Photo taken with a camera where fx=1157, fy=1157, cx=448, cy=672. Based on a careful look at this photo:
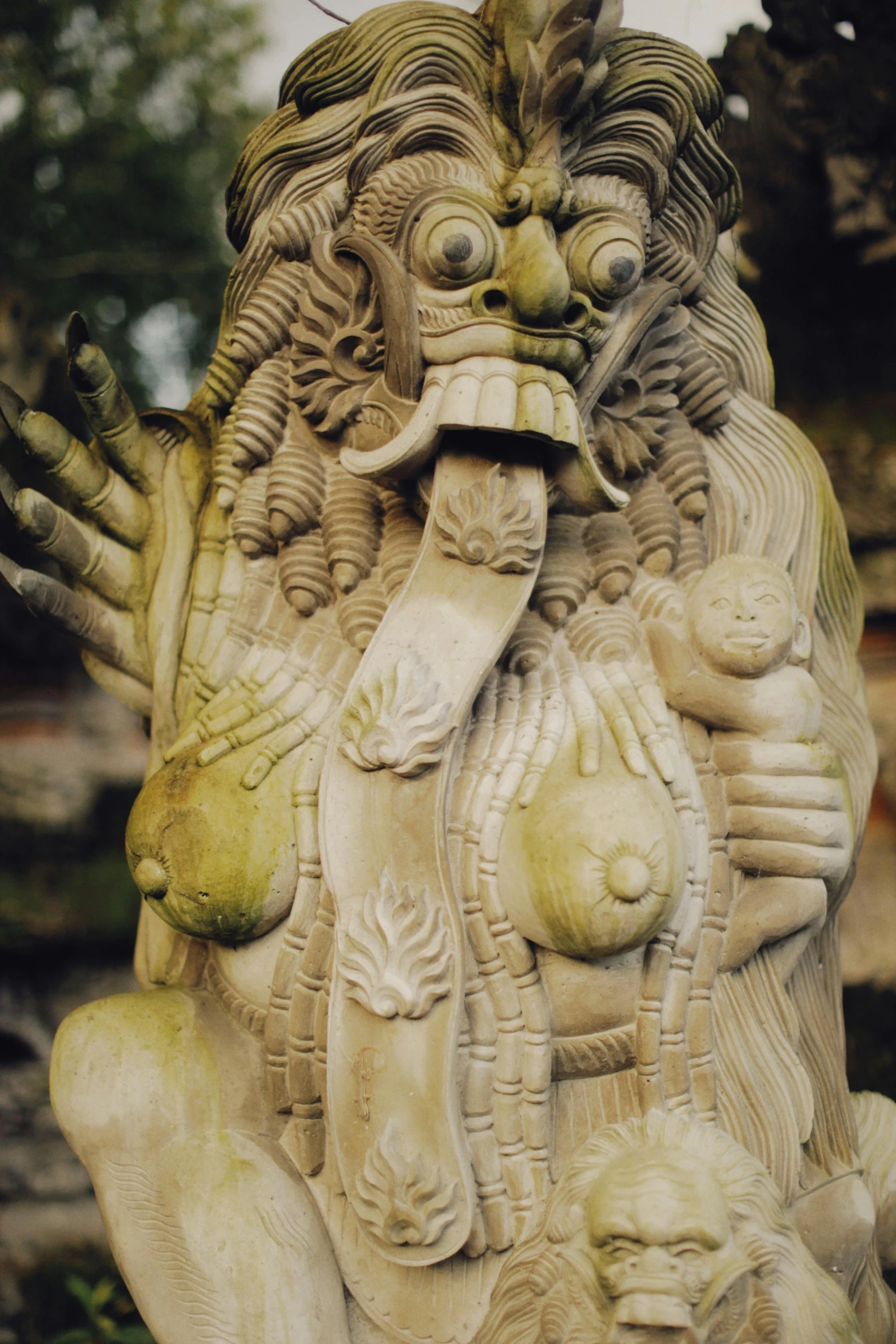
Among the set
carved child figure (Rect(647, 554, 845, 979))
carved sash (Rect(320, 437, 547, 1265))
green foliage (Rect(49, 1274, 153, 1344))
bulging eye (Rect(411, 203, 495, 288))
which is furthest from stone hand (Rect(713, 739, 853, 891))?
green foliage (Rect(49, 1274, 153, 1344))

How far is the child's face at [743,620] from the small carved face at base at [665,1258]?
0.54 m

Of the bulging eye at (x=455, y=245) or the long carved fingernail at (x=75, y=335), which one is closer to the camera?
the bulging eye at (x=455, y=245)

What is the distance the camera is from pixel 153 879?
1.28 m

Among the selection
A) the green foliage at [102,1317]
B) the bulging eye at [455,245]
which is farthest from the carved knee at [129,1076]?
the green foliage at [102,1317]

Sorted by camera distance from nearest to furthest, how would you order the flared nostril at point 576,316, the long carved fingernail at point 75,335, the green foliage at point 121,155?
the flared nostril at point 576,316
the long carved fingernail at point 75,335
the green foliage at point 121,155

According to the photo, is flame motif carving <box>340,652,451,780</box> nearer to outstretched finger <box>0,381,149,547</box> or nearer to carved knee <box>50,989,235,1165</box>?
carved knee <box>50,989,235,1165</box>

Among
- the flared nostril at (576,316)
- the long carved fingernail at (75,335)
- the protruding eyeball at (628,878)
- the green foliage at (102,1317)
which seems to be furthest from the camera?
the green foliage at (102,1317)

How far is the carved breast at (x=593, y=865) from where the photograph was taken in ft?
3.80

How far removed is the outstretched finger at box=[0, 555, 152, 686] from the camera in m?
1.41

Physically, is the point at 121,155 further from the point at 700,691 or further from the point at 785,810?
the point at 785,810

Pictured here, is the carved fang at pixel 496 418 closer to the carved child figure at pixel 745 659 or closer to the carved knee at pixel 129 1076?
the carved child figure at pixel 745 659

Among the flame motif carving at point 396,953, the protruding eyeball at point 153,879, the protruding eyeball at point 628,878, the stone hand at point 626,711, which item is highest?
the stone hand at point 626,711

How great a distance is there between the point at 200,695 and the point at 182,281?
87.3 inches

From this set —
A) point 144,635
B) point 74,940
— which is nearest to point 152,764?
point 144,635
